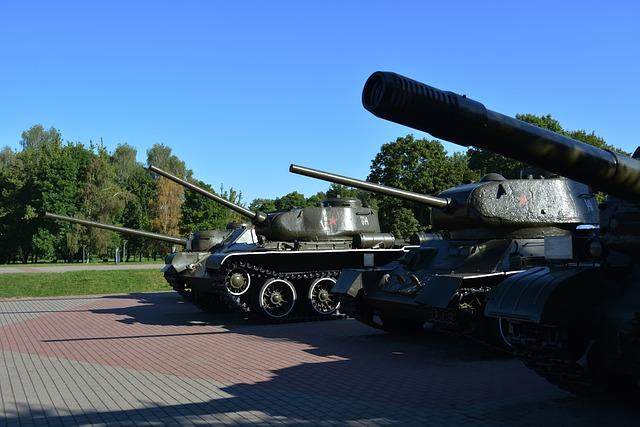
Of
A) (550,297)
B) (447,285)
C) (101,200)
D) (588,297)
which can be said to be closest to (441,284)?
(447,285)

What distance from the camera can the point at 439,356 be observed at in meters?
9.76

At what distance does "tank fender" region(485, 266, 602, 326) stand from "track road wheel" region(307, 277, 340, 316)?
8623mm

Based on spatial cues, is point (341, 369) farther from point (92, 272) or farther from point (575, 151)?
point (92, 272)

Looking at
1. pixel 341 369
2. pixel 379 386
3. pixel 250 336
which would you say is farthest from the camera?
pixel 250 336

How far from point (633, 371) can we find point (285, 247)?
9941mm

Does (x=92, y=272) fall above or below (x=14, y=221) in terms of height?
below

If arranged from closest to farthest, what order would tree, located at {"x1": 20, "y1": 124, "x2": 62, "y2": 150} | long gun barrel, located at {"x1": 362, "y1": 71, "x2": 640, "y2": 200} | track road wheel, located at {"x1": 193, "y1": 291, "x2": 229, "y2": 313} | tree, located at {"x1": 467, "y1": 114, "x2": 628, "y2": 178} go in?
1. long gun barrel, located at {"x1": 362, "y1": 71, "x2": 640, "y2": 200}
2. track road wheel, located at {"x1": 193, "y1": 291, "x2": 229, "y2": 313}
3. tree, located at {"x1": 467, "y1": 114, "x2": 628, "y2": 178}
4. tree, located at {"x1": 20, "y1": 124, "x2": 62, "y2": 150}

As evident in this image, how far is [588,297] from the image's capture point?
Result: 577 cm

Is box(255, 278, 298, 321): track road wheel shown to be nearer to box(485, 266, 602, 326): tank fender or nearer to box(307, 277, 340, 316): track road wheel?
box(307, 277, 340, 316): track road wheel

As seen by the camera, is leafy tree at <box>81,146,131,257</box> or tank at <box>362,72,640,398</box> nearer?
tank at <box>362,72,640,398</box>

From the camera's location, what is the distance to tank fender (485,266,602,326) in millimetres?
5516

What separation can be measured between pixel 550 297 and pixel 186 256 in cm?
1265

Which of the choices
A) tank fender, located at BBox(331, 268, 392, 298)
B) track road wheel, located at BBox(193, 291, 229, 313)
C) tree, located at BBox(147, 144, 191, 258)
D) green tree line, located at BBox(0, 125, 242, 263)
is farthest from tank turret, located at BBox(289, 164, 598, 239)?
tree, located at BBox(147, 144, 191, 258)

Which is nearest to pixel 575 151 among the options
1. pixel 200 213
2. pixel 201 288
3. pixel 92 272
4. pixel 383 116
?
pixel 383 116
